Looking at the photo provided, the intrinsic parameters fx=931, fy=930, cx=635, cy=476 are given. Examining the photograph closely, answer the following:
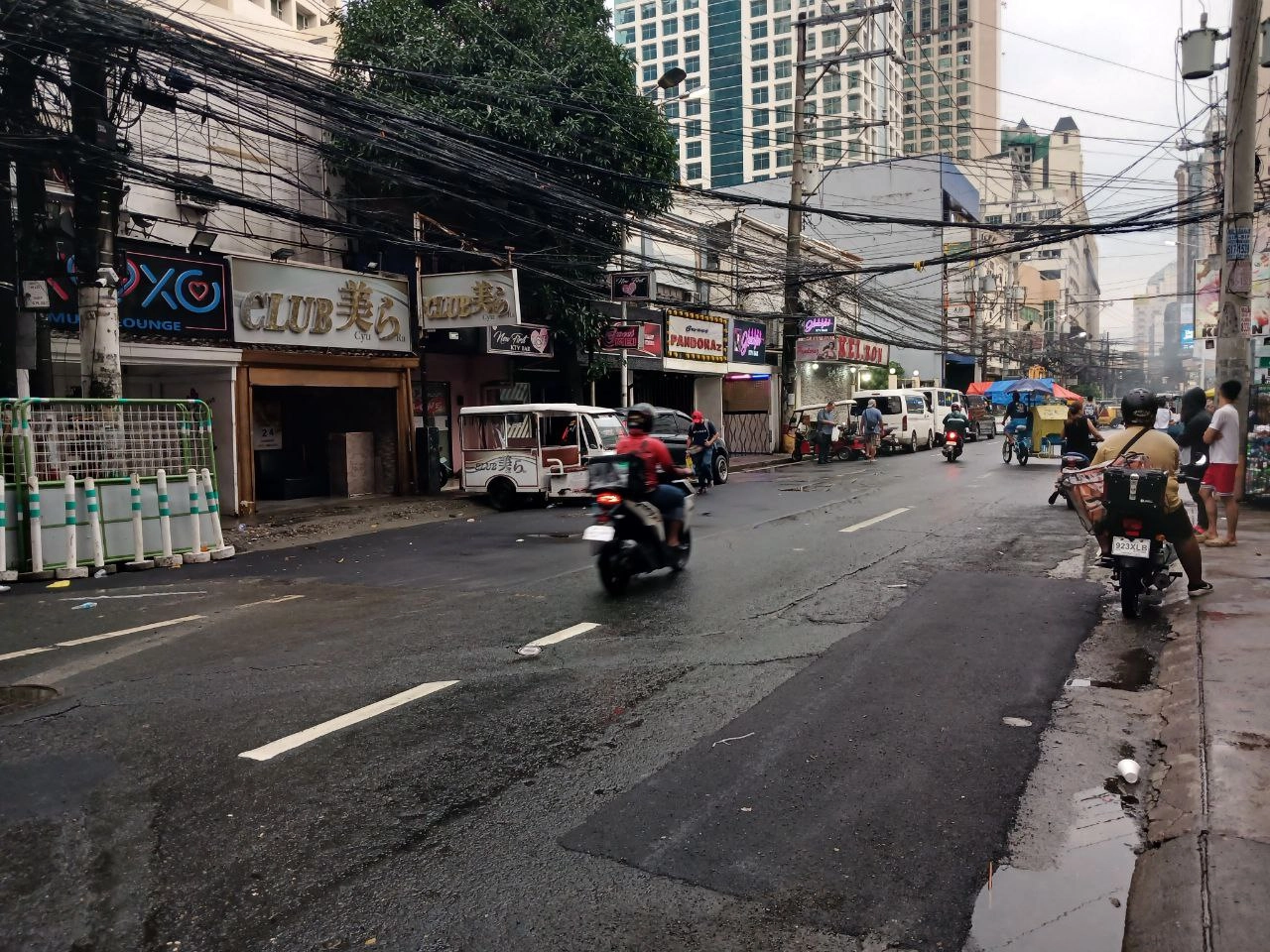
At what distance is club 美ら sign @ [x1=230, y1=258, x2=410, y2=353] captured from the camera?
16797 mm

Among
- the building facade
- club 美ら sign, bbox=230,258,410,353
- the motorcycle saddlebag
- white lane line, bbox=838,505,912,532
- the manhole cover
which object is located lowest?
the manhole cover

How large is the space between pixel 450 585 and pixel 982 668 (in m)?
5.35

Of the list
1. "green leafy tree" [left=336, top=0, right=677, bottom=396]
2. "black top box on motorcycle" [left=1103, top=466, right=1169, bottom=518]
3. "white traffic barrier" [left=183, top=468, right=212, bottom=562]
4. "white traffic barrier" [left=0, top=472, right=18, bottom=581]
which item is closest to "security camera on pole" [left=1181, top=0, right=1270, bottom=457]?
"black top box on motorcycle" [left=1103, top=466, right=1169, bottom=518]

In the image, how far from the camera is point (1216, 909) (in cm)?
302

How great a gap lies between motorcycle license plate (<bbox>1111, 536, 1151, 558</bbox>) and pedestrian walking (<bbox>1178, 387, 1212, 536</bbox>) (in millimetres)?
4573

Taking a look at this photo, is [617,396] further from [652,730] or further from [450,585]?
[652,730]

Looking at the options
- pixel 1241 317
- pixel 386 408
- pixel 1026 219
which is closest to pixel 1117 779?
pixel 1241 317

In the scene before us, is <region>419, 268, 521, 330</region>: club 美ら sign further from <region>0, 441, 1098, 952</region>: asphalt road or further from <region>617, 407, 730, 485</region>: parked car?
<region>0, 441, 1098, 952</region>: asphalt road

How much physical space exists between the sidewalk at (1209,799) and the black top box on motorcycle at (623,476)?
459cm

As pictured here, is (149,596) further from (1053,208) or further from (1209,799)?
(1053,208)

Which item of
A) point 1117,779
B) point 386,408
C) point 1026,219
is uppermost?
point 1026,219

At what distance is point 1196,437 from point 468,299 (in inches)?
519

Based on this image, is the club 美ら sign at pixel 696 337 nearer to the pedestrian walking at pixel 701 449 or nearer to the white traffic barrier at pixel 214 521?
the pedestrian walking at pixel 701 449

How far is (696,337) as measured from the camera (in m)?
30.3
